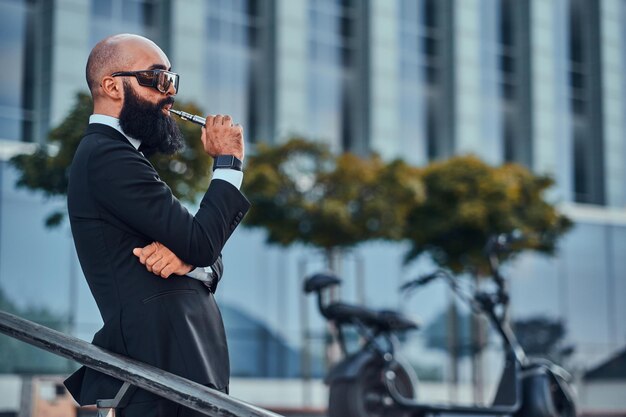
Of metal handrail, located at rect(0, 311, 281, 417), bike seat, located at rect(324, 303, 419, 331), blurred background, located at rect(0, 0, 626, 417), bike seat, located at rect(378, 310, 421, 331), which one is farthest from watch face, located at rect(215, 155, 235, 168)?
blurred background, located at rect(0, 0, 626, 417)

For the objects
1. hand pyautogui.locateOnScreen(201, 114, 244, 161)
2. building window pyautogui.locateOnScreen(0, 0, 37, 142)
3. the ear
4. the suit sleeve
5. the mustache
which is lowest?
the suit sleeve

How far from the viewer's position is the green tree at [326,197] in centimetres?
1794

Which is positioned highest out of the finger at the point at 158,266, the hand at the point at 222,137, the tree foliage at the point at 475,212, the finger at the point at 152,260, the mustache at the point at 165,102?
the tree foliage at the point at 475,212

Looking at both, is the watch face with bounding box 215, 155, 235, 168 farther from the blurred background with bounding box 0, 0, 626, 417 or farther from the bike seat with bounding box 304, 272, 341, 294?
the blurred background with bounding box 0, 0, 626, 417

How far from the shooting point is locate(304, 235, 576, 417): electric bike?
27.3 ft

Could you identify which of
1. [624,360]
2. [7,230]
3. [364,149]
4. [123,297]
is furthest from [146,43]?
[624,360]

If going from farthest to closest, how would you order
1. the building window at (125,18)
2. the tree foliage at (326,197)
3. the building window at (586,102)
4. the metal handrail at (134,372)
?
the building window at (586,102)
the building window at (125,18)
the tree foliage at (326,197)
the metal handrail at (134,372)

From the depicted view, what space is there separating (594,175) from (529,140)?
265 centimetres

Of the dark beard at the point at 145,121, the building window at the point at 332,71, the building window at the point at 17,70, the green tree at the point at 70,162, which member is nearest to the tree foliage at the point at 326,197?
the green tree at the point at 70,162

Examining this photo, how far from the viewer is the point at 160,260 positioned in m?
2.69

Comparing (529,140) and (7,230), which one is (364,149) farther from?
(7,230)

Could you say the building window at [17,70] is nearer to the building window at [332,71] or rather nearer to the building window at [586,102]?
the building window at [332,71]

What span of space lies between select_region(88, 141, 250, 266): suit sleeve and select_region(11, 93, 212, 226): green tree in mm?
9833

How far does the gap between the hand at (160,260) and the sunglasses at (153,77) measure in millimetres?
434
